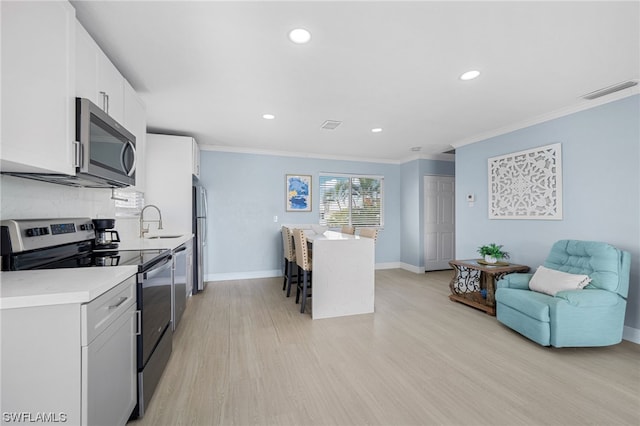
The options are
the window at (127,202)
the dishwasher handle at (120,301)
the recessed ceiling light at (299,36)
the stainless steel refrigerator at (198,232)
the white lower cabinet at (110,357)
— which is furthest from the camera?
the stainless steel refrigerator at (198,232)

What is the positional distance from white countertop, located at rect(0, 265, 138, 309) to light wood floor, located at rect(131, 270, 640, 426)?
981 millimetres

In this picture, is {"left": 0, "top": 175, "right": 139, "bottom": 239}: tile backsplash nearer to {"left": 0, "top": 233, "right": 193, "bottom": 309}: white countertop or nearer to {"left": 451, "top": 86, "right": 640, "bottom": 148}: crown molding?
{"left": 0, "top": 233, "right": 193, "bottom": 309}: white countertop

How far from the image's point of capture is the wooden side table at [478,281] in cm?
338

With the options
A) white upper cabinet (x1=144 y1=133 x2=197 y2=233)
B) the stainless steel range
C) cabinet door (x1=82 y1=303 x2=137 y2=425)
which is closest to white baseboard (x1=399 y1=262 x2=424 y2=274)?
white upper cabinet (x1=144 y1=133 x2=197 y2=233)

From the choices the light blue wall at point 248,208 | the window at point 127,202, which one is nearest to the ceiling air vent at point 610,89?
the light blue wall at point 248,208

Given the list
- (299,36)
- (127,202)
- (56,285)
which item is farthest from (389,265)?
(56,285)

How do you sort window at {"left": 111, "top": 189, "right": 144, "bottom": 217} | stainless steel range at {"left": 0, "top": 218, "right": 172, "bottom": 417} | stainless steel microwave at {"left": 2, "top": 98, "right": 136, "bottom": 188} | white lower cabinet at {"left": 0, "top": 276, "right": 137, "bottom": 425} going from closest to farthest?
white lower cabinet at {"left": 0, "top": 276, "right": 137, "bottom": 425}, stainless steel range at {"left": 0, "top": 218, "right": 172, "bottom": 417}, stainless steel microwave at {"left": 2, "top": 98, "right": 136, "bottom": 188}, window at {"left": 111, "top": 189, "right": 144, "bottom": 217}

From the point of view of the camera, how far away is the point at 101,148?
1.76m

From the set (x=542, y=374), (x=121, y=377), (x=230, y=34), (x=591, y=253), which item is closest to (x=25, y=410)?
(x=121, y=377)

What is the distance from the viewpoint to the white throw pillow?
2.62 m

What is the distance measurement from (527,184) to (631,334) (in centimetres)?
184

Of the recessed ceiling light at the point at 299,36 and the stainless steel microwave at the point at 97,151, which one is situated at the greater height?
the recessed ceiling light at the point at 299,36

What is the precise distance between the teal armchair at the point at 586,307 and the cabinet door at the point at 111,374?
10.5 feet

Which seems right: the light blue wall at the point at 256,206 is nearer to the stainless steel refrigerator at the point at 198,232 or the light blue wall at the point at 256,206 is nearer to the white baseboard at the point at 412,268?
the white baseboard at the point at 412,268
